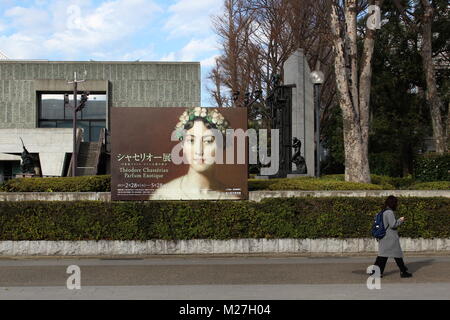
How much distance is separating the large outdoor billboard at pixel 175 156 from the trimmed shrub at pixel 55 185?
5.70 metres

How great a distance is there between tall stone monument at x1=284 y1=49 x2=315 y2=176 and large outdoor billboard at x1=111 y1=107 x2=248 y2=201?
13.6m

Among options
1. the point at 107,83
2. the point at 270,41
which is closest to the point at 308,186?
the point at 270,41

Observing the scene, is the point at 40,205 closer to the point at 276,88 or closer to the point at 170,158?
the point at 170,158

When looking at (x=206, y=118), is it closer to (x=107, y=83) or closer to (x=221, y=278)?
(x=221, y=278)

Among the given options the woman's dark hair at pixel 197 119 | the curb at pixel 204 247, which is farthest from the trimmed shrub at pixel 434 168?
the woman's dark hair at pixel 197 119

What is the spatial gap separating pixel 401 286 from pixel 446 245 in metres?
4.82

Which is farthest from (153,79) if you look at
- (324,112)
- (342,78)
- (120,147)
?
(120,147)

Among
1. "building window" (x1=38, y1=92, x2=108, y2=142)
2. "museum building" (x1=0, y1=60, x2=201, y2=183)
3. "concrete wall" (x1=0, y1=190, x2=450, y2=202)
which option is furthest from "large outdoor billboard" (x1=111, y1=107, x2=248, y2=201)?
"building window" (x1=38, y1=92, x2=108, y2=142)

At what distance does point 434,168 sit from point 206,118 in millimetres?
15811

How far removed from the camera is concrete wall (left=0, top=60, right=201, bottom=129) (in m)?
50.3

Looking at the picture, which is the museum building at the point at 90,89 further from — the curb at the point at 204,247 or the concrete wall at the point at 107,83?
the curb at the point at 204,247

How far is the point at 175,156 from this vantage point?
536 inches

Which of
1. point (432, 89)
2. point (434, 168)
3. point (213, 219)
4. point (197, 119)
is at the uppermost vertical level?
point (432, 89)

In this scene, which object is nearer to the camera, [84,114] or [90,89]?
A: [90,89]
